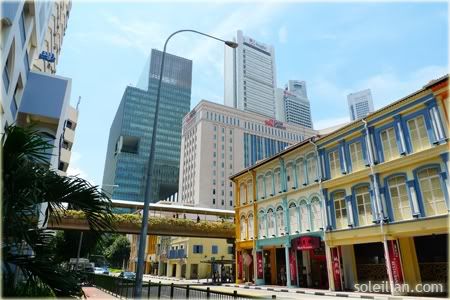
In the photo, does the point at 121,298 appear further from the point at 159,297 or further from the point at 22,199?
the point at 22,199

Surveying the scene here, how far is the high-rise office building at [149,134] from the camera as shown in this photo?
409ft

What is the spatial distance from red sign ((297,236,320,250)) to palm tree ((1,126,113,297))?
785 inches

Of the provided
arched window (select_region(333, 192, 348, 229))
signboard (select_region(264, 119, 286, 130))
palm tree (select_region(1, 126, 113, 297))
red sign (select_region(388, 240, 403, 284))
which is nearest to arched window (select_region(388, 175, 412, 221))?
red sign (select_region(388, 240, 403, 284))

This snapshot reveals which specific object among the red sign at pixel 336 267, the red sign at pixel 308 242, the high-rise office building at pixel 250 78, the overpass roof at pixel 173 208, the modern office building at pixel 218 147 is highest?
the high-rise office building at pixel 250 78

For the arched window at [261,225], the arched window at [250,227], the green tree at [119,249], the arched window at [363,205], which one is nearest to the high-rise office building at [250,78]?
the green tree at [119,249]

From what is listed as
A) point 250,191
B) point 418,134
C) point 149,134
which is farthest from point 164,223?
point 149,134

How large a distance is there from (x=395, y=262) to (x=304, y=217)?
7997 mm

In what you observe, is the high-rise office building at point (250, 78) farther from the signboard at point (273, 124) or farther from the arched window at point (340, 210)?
the arched window at point (340, 210)

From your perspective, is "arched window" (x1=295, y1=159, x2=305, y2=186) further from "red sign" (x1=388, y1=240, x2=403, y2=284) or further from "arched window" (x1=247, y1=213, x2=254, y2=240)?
"red sign" (x1=388, y1=240, x2=403, y2=284)

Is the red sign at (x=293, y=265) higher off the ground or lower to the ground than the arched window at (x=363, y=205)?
lower

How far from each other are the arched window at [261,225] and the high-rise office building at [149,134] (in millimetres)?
97883

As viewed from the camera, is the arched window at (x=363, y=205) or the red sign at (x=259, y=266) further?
the red sign at (x=259, y=266)

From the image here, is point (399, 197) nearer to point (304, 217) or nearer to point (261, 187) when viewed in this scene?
point (304, 217)

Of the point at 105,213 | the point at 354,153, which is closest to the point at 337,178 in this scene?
the point at 354,153
